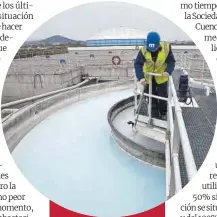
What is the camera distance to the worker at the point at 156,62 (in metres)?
1.65

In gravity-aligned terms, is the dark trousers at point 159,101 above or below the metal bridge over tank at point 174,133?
above

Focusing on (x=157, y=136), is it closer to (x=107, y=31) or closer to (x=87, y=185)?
(x=87, y=185)

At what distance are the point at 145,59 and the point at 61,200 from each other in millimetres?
1088

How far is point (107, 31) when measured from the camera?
14.7m

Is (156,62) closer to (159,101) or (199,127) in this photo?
(159,101)

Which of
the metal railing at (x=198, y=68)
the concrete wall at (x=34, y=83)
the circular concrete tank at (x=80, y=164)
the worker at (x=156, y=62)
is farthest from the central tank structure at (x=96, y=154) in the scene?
the concrete wall at (x=34, y=83)

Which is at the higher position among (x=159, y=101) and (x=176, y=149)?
(x=159, y=101)

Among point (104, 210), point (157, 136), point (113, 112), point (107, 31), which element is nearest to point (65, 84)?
point (113, 112)

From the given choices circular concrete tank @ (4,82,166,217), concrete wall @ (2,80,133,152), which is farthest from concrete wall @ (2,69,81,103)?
circular concrete tank @ (4,82,166,217)

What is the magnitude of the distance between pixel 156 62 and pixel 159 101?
40 centimetres

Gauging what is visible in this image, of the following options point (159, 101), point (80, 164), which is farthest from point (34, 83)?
point (159, 101)

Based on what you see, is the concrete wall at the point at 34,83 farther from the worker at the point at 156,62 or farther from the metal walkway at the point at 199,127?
the worker at the point at 156,62

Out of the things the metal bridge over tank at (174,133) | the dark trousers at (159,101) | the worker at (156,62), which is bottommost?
the metal bridge over tank at (174,133)

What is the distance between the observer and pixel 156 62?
177cm
